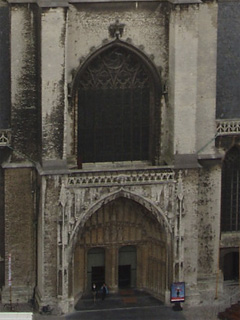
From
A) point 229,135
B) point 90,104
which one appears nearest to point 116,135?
point 90,104

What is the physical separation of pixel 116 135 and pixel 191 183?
17.6 ft

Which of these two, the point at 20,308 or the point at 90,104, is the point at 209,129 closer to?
the point at 90,104

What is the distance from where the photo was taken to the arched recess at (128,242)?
70.9 m

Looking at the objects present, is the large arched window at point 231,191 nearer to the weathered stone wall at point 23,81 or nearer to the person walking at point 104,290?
the person walking at point 104,290

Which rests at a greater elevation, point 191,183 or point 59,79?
point 59,79

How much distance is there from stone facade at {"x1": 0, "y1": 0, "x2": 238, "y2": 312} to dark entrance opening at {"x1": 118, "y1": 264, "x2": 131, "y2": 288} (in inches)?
→ 21.7

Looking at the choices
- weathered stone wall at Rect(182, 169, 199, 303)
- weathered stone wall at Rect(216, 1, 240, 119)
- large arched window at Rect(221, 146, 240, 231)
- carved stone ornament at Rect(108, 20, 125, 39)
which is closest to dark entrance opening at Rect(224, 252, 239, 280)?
large arched window at Rect(221, 146, 240, 231)

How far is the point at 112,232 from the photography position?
7175 cm

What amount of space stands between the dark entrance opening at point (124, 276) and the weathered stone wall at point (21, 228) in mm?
5480

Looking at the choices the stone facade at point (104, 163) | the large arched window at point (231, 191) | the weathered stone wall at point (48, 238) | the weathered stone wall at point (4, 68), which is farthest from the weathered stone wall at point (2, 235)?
the large arched window at point (231, 191)

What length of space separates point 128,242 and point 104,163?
5241mm

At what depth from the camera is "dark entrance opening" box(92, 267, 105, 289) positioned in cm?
7238

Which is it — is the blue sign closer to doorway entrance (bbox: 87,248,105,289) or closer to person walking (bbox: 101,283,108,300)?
person walking (bbox: 101,283,108,300)

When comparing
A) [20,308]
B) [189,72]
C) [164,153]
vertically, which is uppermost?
[189,72]
